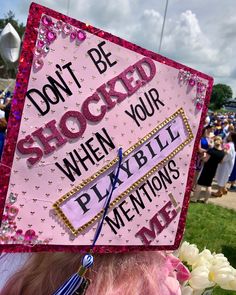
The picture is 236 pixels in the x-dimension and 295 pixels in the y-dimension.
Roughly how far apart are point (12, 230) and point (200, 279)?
2.30 ft

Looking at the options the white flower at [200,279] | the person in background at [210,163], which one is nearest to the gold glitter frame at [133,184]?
the white flower at [200,279]

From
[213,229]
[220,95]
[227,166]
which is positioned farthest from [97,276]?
[220,95]

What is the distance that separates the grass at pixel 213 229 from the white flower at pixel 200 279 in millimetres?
2544

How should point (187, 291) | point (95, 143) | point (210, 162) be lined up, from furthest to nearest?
point (210, 162) < point (187, 291) < point (95, 143)

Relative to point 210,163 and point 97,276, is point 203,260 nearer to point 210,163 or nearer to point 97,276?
point 97,276

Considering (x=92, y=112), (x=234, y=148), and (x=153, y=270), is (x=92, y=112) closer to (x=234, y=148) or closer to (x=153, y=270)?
(x=153, y=270)

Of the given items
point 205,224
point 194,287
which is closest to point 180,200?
point 194,287

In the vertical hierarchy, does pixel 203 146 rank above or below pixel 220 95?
above

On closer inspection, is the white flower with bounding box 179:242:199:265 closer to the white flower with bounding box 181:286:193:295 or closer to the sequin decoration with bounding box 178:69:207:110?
the white flower with bounding box 181:286:193:295

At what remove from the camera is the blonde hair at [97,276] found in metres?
1.01

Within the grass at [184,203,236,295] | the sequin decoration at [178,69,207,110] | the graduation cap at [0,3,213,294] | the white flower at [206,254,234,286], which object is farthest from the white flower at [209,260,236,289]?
the grass at [184,203,236,295]

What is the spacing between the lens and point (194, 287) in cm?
127

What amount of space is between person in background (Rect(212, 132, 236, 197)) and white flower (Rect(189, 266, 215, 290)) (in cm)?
693

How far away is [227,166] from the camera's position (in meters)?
8.05
